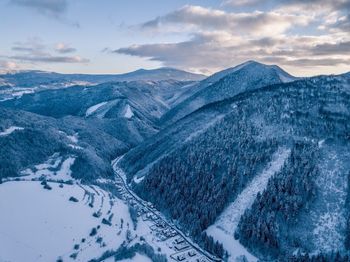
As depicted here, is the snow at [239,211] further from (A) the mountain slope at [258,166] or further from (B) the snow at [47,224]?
(B) the snow at [47,224]

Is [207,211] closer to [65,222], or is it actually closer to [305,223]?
[305,223]

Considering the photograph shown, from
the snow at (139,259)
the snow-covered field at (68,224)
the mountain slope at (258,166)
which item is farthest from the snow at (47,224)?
the mountain slope at (258,166)

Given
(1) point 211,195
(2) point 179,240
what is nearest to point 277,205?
(1) point 211,195

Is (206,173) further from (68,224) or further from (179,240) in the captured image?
(68,224)

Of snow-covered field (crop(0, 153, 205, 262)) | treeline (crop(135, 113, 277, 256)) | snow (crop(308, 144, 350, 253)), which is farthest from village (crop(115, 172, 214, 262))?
snow (crop(308, 144, 350, 253))

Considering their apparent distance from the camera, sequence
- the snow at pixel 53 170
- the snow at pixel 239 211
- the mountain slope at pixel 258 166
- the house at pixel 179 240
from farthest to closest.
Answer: the snow at pixel 53 170 < the house at pixel 179 240 < the mountain slope at pixel 258 166 < the snow at pixel 239 211

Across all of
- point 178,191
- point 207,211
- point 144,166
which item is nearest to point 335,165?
point 207,211
